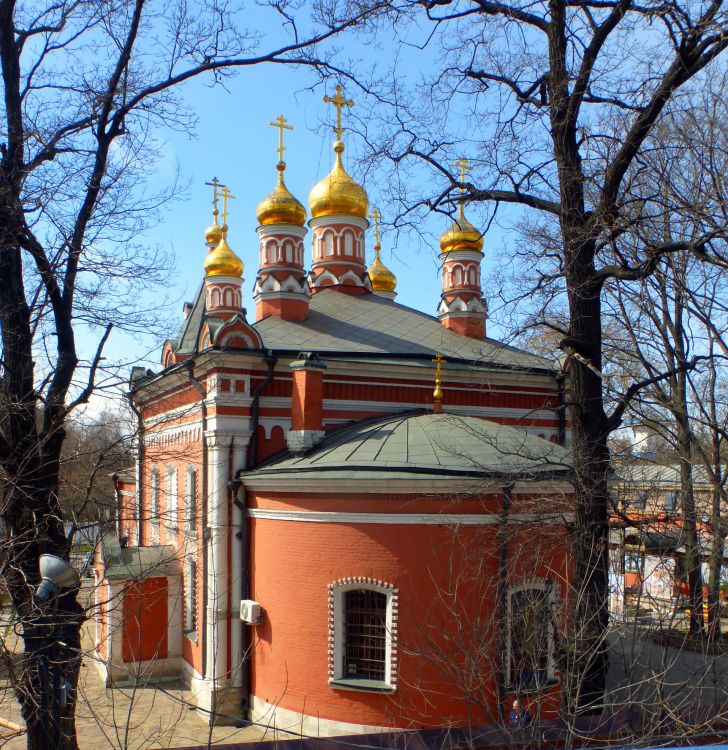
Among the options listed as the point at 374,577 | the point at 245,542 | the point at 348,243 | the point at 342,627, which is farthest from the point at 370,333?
the point at 342,627

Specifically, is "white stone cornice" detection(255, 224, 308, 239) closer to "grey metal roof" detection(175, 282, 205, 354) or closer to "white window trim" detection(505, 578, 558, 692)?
"grey metal roof" detection(175, 282, 205, 354)

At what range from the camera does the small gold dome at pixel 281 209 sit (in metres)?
17.3

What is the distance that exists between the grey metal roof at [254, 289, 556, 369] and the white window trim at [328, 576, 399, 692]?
465cm

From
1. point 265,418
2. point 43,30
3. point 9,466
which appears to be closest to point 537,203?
point 43,30

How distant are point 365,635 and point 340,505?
194 cm

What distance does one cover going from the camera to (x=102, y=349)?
7.56m

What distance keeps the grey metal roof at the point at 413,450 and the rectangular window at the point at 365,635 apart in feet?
6.25

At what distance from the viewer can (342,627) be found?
11.0 meters

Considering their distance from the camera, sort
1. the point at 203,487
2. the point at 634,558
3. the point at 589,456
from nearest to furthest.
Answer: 1. the point at 634,558
2. the point at 589,456
3. the point at 203,487

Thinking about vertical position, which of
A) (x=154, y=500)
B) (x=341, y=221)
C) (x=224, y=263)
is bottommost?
(x=154, y=500)

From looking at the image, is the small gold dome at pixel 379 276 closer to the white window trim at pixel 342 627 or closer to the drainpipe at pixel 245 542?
the drainpipe at pixel 245 542

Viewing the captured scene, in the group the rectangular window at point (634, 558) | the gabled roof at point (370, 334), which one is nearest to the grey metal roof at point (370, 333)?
the gabled roof at point (370, 334)

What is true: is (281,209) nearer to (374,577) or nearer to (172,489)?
(172,489)

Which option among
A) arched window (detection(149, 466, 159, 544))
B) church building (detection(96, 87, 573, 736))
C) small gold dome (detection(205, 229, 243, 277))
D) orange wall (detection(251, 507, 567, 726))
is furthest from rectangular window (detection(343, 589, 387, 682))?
small gold dome (detection(205, 229, 243, 277))
